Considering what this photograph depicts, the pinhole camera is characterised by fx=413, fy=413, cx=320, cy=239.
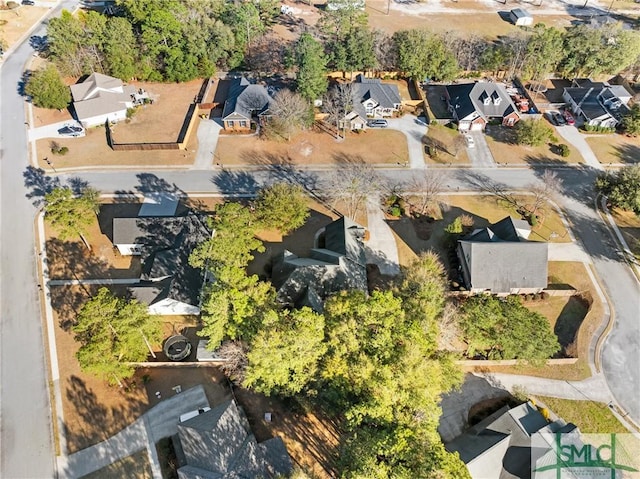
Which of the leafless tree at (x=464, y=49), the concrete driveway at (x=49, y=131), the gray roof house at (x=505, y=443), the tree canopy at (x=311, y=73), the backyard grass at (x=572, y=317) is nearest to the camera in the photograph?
the gray roof house at (x=505, y=443)

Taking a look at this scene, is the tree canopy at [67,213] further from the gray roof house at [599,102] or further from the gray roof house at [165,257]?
the gray roof house at [599,102]

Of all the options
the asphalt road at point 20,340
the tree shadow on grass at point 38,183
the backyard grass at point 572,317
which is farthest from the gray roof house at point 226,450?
the tree shadow on grass at point 38,183

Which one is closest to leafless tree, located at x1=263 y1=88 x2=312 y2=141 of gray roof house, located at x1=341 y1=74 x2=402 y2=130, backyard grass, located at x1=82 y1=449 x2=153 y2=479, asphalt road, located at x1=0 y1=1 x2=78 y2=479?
gray roof house, located at x1=341 y1=74 x2=402 y2=130

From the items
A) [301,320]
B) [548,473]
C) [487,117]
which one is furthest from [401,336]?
[487,117]

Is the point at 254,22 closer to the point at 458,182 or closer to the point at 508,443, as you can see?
the point at 458,182

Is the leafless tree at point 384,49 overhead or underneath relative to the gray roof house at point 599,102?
overhead

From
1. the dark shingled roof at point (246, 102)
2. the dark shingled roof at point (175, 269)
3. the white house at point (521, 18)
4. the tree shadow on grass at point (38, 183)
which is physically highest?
the white house at point (521, 18)
